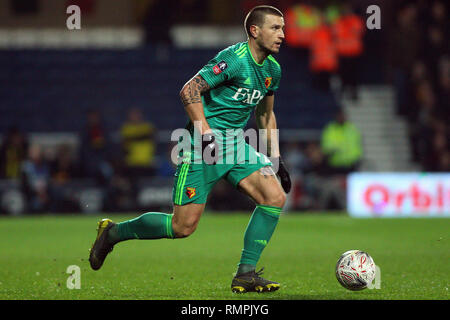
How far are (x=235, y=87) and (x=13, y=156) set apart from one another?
10.7 metres

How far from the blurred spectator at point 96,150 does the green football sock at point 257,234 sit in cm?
1028

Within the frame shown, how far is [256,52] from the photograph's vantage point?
258 inches

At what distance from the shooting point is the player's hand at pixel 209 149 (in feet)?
20.1

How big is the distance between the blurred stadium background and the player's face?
32.6 feet

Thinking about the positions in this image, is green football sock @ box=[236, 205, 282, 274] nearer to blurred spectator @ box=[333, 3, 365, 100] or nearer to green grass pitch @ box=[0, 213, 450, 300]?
green grass pitch @ box=[0, 213, 450, 300]

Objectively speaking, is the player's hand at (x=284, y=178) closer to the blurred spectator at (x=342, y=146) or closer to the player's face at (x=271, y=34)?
the player's face at (x=271, y=34)

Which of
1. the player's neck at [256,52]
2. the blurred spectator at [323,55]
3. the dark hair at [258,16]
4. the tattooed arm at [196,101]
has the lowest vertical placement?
the tattooed arm at [196,101]

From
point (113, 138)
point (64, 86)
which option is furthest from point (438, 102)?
point (64, 86)

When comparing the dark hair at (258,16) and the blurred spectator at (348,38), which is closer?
the dark hair at (258,16)

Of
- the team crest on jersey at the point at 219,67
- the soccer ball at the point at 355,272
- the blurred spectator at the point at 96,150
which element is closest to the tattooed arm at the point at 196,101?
the team crest on jersey at the point at 219,67

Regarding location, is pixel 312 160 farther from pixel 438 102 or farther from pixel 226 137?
pixel 226 137

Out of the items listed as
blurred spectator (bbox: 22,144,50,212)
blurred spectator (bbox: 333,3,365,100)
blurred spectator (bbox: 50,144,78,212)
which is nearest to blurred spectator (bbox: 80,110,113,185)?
blurred spectator (bbox: 50,144,78,212)

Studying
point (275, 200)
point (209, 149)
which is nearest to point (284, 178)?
point (275, 200)

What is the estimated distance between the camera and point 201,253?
980 cm
